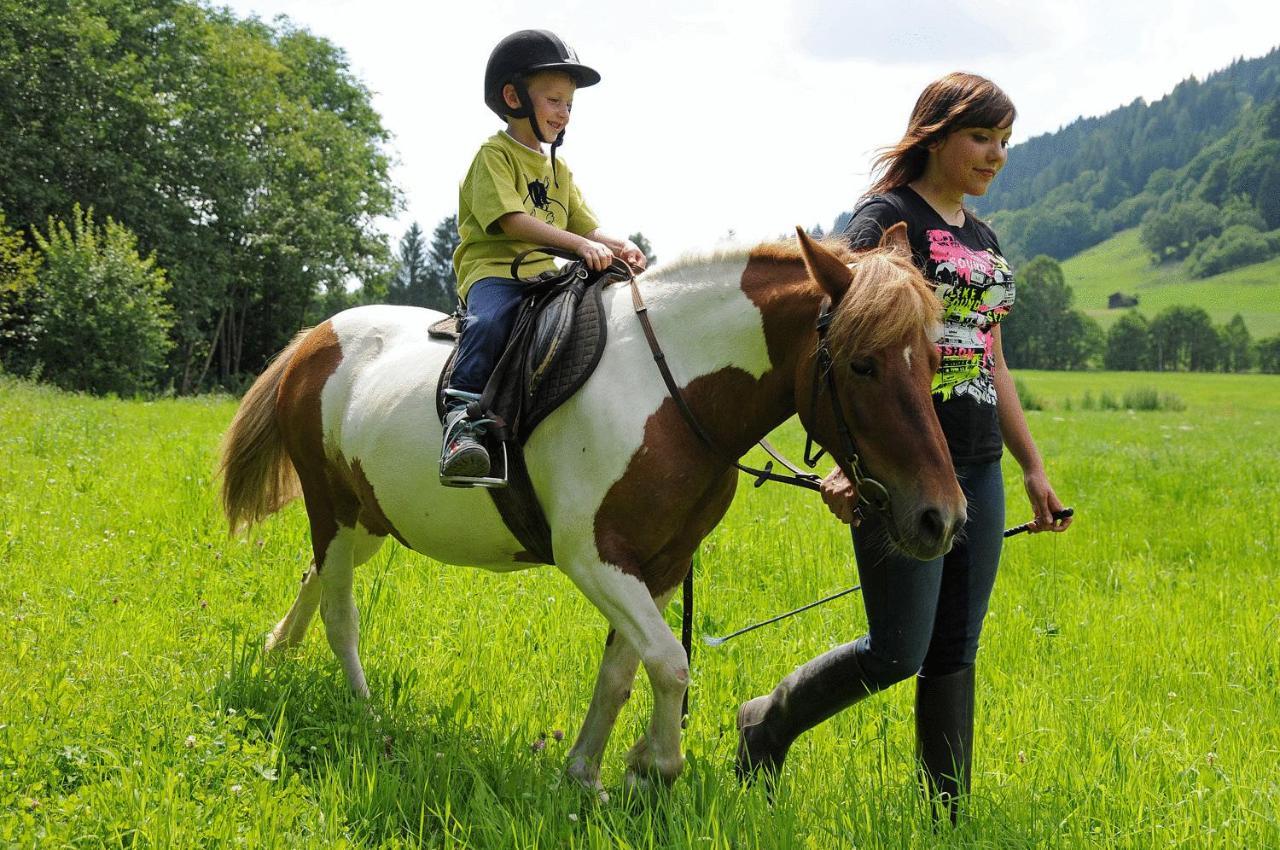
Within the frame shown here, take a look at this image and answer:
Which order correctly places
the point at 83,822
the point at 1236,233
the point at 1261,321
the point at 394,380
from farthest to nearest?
the point at 1236,233 < the point at 1261,321 < the point at 394,380 < the point at 83,822

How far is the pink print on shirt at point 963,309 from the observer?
3018 millimetres

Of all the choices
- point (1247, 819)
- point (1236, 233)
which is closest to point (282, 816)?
point (1247, 819)

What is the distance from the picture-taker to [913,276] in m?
2.67

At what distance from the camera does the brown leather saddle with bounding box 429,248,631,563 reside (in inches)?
122

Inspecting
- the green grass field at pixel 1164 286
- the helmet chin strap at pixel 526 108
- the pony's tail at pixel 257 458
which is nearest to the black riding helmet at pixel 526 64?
the helmet chin strap at pixel 526 108

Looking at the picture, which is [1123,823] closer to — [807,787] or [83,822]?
[807,787]

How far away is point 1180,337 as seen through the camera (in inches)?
3484

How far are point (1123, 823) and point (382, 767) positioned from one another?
252 centimetres

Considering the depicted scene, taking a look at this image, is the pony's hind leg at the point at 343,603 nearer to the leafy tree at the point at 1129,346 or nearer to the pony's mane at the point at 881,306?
the pony's mane at the point at 881,306

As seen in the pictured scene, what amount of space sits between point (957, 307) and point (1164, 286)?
148 meters

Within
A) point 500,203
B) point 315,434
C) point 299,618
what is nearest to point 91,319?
point 299,618

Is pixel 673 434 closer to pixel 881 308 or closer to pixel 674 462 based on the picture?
pixel 674 462

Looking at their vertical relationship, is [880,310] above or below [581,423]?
above

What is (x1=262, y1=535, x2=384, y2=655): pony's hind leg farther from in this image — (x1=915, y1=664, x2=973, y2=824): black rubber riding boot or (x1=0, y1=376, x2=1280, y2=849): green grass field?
(x1=915, y1=664, x2=973, y2=824): black rubber riding boot
